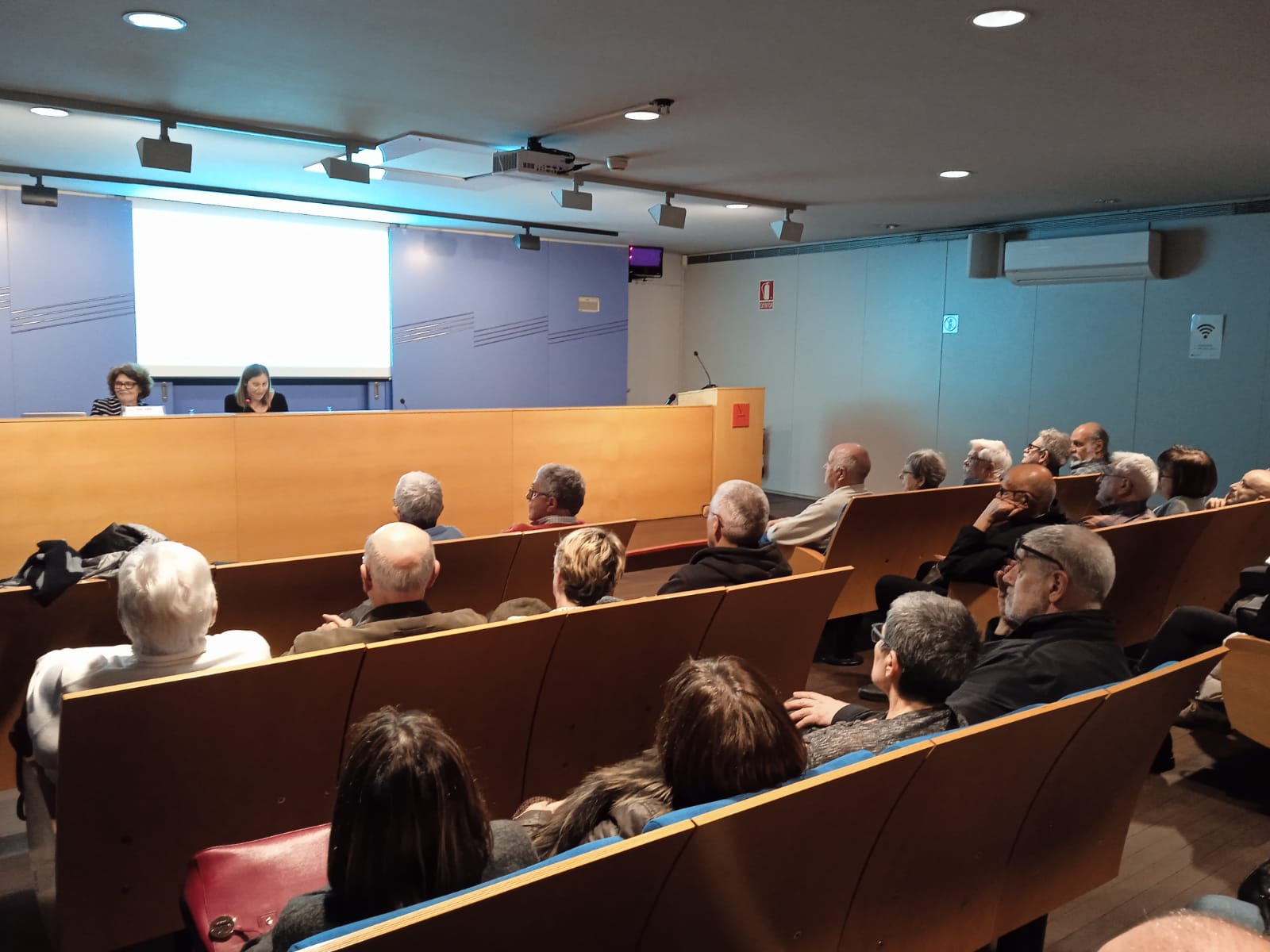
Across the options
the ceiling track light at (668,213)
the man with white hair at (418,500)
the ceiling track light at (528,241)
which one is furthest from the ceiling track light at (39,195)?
the man with white hair at (418,500)

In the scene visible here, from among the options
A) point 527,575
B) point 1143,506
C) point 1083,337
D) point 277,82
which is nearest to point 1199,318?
point 1083,337

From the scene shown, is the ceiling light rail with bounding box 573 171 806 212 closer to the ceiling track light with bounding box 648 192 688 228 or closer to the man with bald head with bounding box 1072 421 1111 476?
the ceiling track light with bounding box 648 192 688 228

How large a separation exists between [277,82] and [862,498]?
332cm

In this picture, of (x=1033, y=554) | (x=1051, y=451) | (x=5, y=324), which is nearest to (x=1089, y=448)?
(x=1051, y=451)

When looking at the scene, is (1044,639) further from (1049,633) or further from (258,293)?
(258,293)

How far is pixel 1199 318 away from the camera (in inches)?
280

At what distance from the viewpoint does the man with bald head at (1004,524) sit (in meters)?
3.92

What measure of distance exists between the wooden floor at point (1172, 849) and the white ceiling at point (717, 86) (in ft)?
8.93

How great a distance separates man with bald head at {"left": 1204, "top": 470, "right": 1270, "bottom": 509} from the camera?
181 inches

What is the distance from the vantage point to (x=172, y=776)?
195 centimetres

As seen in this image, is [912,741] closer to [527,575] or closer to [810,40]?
[527,575]

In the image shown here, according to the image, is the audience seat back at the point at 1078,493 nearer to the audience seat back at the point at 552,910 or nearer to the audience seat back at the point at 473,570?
the audience seat back at the point at 473,570

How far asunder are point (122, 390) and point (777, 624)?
481 centimetres

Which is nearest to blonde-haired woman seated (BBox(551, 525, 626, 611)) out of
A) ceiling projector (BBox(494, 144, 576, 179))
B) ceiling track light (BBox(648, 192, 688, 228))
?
ceiling projector (BBox(494, 144, 576, 179))
